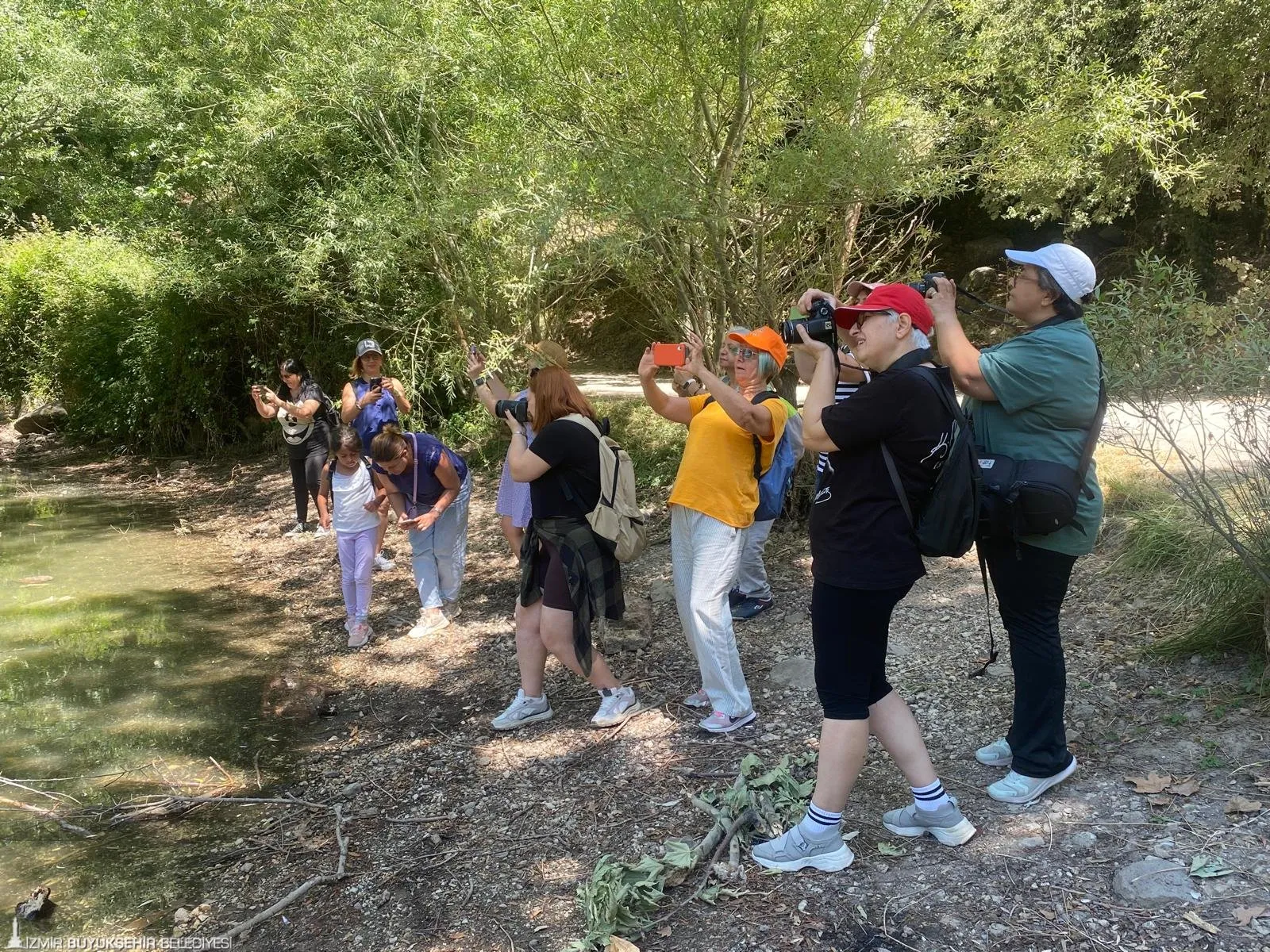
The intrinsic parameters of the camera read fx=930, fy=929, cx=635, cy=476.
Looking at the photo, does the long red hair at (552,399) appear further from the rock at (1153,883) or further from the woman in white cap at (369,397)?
the woman in white cap at (369,397)

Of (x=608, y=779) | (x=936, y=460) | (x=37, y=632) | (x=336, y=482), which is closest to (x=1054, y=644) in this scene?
(x=936, y=460)

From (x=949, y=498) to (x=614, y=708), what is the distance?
2.32 metres

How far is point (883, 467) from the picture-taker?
2.80 metres

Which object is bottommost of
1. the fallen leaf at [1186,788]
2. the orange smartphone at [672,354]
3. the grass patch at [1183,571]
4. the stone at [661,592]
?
the stone at [661,592]

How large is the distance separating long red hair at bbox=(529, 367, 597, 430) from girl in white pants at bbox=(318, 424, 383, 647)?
2.07 m

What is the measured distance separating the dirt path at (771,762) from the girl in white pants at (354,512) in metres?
0.52

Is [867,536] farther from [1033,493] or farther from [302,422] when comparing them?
[302,422]

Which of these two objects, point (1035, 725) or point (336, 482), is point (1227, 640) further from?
point (336, 482)

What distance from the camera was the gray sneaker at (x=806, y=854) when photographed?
119 inches

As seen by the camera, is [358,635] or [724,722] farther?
[358,635]

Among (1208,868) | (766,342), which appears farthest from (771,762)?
(766,342)

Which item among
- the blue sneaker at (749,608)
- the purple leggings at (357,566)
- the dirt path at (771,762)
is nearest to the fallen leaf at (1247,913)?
the dirt path at (771,762)

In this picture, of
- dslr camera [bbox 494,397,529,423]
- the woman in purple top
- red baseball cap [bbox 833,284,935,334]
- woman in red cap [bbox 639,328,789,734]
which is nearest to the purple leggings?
the woman in purple top

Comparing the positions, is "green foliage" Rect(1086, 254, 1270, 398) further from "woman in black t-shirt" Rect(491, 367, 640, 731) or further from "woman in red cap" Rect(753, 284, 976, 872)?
"woman in black t-shirt" Rect(491, 367, 640, 731)
